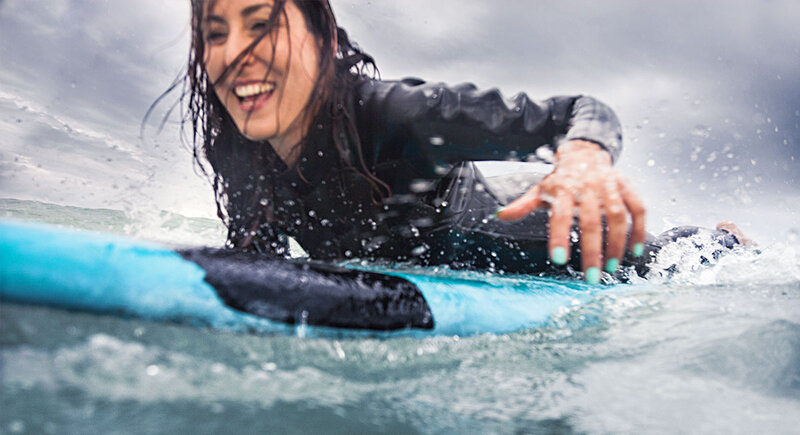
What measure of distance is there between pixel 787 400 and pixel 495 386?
753 millimetres

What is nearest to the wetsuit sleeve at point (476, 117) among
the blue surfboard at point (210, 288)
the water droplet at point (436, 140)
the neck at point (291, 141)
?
the water droplet at point (436, 140)

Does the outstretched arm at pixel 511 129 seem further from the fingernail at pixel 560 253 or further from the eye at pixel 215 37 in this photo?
the eye at pixel 215 37

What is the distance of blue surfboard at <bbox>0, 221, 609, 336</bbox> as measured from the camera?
0.87 meters

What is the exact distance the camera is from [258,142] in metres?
1.83

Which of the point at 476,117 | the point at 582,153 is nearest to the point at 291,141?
the point at 476,117

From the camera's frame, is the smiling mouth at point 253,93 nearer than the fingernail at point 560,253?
No

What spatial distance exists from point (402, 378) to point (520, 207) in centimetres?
47

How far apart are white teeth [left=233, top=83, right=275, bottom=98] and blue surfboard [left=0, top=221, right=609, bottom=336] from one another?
611 mm

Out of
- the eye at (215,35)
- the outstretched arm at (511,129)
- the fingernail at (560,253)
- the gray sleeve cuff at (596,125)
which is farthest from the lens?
the eye at (215,35)

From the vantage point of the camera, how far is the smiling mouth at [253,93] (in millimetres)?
1561

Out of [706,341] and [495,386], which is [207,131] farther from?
[706,341]

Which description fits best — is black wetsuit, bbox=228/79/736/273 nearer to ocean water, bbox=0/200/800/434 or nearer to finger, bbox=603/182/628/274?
finger, bbox=603/182/628/274

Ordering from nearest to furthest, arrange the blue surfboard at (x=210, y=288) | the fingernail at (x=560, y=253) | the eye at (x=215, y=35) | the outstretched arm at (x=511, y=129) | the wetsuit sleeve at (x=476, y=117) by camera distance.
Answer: the blue surfboard at (x=210, y=288), the fingernail at (x=560, y=253), the outstretched arm at (x=511, y=129), the wetsuit sleeve at (x=476, y=117), the eye at (x=215, y=35)

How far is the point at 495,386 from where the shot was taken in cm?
104
